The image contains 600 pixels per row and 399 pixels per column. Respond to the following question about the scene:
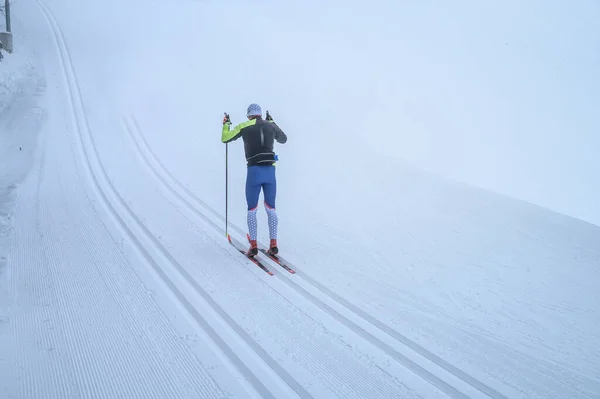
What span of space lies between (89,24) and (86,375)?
2599cm

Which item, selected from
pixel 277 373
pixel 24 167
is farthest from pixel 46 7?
pixel 277 373

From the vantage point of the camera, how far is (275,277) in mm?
4082

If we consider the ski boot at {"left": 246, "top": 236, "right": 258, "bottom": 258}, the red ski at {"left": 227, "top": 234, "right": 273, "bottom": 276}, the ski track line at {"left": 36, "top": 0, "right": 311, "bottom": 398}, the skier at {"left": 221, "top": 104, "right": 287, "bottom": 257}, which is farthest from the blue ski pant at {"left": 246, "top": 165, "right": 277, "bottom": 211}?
the ski track line at {"left": 36, "top": 0, "right": 311, "bottom": 398}

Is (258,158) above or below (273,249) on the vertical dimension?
above

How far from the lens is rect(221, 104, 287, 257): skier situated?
4.34m

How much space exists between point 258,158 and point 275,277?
1483 millimetres

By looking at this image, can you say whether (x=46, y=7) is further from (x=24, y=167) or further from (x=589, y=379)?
(x=589, y=379)

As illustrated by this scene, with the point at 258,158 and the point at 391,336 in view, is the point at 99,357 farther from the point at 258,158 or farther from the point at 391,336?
the point at 258,158

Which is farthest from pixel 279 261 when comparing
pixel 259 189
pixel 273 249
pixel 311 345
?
pixel 311 345

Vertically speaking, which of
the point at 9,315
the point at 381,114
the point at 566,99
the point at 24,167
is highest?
the point at 566,99

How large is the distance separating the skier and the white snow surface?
1.62 ft

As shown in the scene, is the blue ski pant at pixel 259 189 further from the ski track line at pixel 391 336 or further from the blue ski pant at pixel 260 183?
the ski track line at pixel 391 336

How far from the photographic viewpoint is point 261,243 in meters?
5.05

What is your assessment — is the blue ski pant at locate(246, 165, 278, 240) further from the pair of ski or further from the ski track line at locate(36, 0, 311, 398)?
the ski track line at locate(36, 0, 311, 398)
